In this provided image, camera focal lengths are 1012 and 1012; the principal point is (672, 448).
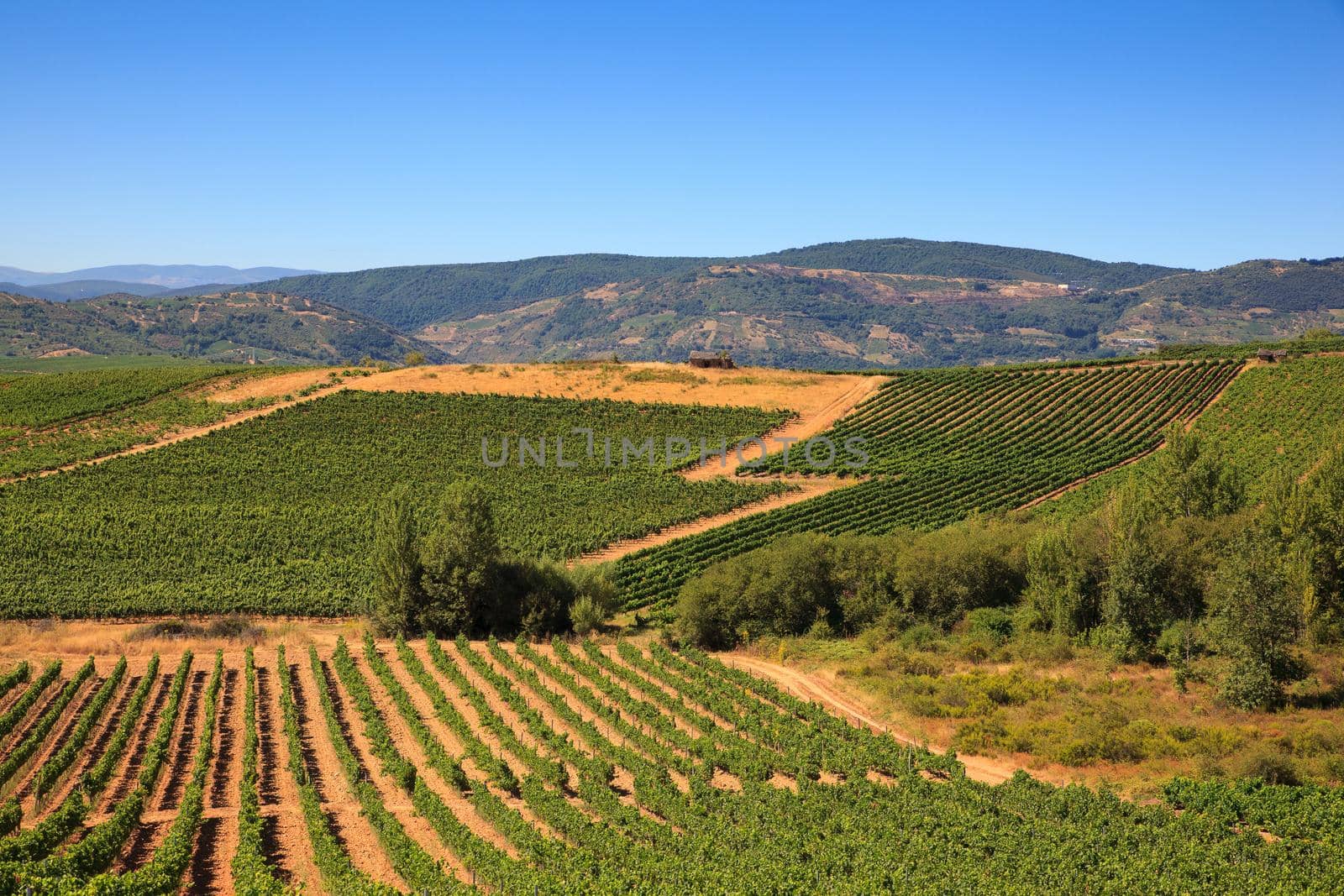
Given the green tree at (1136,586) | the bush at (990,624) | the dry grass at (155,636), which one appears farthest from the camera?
the bush at (990,624)

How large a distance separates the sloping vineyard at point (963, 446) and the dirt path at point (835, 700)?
11067 millimetres

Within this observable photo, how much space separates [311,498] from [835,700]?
44.1 metres

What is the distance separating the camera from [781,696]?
3412 centimetres

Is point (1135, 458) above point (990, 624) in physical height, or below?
above

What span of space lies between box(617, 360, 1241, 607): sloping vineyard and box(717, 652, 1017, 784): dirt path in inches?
436

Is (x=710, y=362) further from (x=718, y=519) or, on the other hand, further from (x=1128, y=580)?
(x=1128, y=580)

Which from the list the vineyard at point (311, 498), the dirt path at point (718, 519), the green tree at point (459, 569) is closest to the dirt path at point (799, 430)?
the vineyard at point (311, 498)

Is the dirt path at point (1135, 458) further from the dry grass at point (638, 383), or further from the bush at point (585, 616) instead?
the bush at point (585, 616)

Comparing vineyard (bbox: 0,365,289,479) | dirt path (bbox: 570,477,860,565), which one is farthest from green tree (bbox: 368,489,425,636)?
vineyard (bbox: 0,365,289,479)

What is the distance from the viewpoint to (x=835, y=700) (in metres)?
34.9

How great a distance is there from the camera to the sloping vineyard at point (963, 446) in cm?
→ 5925

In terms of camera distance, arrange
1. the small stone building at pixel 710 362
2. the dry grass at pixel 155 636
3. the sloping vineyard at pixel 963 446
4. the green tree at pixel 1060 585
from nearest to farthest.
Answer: the green tree at pixel 1060 585 → the dry grass at pixel 155 636 → the sloping vineyard at pixel 963 446 → the small stone building at pixel 710 362

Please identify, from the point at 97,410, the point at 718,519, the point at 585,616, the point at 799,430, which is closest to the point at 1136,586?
the point at 585,616

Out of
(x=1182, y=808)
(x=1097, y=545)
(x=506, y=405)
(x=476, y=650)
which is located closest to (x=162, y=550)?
(x=476, y=650)
